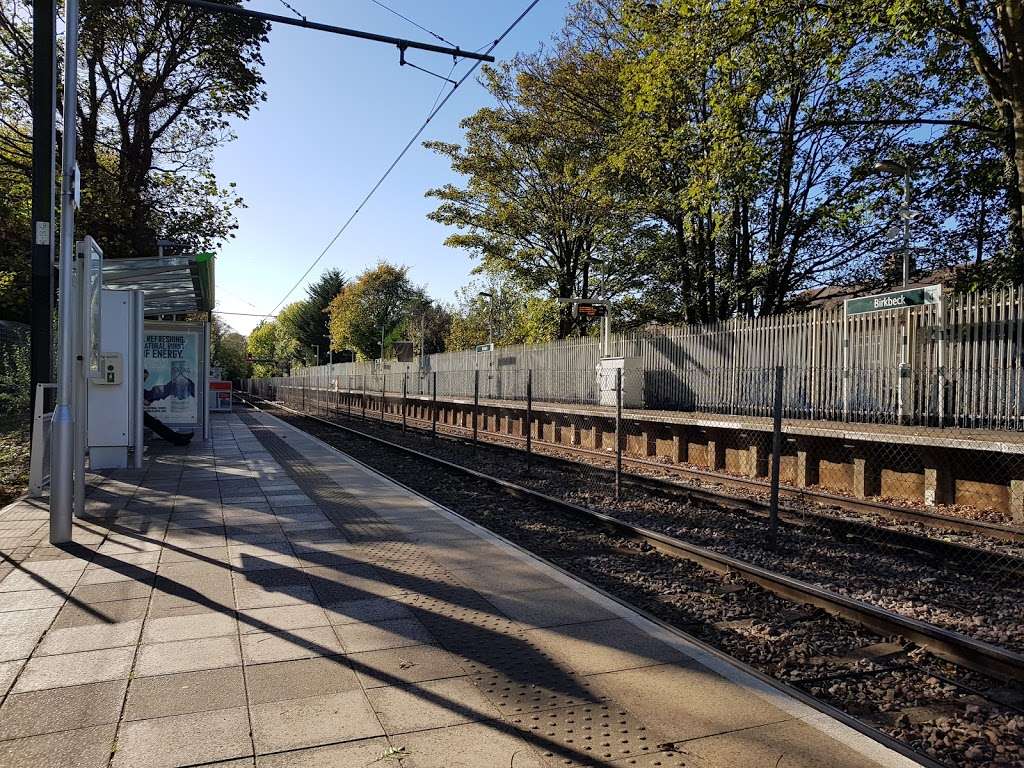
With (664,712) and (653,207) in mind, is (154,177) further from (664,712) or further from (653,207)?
(664,712)

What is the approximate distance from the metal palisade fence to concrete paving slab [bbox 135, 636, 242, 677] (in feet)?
33.3

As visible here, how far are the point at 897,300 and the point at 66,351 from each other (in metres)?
11.8

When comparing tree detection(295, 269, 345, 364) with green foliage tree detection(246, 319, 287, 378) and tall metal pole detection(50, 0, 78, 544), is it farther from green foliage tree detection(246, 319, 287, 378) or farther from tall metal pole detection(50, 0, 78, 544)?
tall metal pole detection(50, 0, 78, 544)

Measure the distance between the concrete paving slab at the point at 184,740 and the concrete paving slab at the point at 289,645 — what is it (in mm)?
660

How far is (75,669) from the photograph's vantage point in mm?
3951

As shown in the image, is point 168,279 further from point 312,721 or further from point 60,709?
point 312,721

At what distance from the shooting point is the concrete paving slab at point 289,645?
163 inches

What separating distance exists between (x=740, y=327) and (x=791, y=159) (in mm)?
6304

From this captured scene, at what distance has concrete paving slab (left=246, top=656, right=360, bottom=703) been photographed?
3670mm

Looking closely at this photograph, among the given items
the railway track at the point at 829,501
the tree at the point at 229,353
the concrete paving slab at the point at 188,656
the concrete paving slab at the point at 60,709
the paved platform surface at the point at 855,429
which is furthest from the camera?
the tree at the point at 229,353

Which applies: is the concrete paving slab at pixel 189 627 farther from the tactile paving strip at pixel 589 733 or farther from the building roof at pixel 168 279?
the building roof at pixel 168 279

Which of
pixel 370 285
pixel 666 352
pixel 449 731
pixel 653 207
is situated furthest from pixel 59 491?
pixel 370 285

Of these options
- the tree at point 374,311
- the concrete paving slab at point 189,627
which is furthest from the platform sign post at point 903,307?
the tree at point 374,311

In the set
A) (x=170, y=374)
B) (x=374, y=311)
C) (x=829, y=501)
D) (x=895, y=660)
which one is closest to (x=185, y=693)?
(x=895, y=660)
